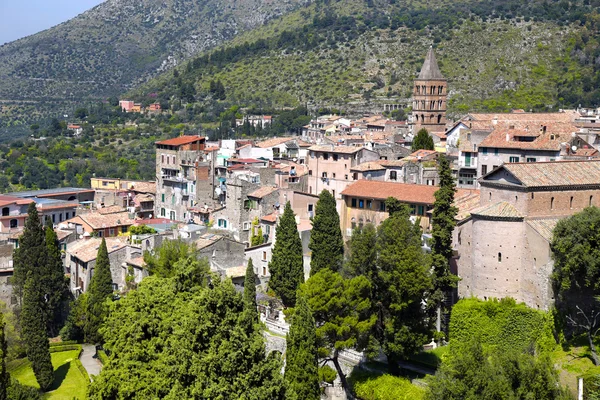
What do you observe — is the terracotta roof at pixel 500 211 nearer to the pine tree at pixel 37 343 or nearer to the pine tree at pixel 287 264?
the pine tree at pixel 287 264

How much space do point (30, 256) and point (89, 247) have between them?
18.7 ft

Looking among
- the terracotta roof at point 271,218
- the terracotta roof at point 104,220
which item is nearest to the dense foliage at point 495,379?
the terracotta roof at point 271,218

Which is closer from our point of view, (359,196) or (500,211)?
(500,211)

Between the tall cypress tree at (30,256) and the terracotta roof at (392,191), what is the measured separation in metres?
20.0

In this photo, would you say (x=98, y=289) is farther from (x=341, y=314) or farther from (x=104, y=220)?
(x=341, y=314)

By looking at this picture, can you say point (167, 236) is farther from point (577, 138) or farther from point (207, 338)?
point (207, 338)

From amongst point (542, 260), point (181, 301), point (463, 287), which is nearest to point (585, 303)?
point (542, 260)

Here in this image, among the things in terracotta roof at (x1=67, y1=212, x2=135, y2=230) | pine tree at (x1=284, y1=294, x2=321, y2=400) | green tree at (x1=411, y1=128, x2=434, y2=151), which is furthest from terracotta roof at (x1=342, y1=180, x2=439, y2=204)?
terracotta roof at (x1=67, y1=212, x2=135, y2=230)

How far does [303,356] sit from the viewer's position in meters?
35.9

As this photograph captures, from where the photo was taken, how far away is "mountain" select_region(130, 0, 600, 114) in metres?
123

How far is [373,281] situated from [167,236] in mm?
21704

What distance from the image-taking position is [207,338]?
1052 inches

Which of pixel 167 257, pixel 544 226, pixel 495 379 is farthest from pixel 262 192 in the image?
pixel 495 379

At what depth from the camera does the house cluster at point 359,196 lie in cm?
3994
